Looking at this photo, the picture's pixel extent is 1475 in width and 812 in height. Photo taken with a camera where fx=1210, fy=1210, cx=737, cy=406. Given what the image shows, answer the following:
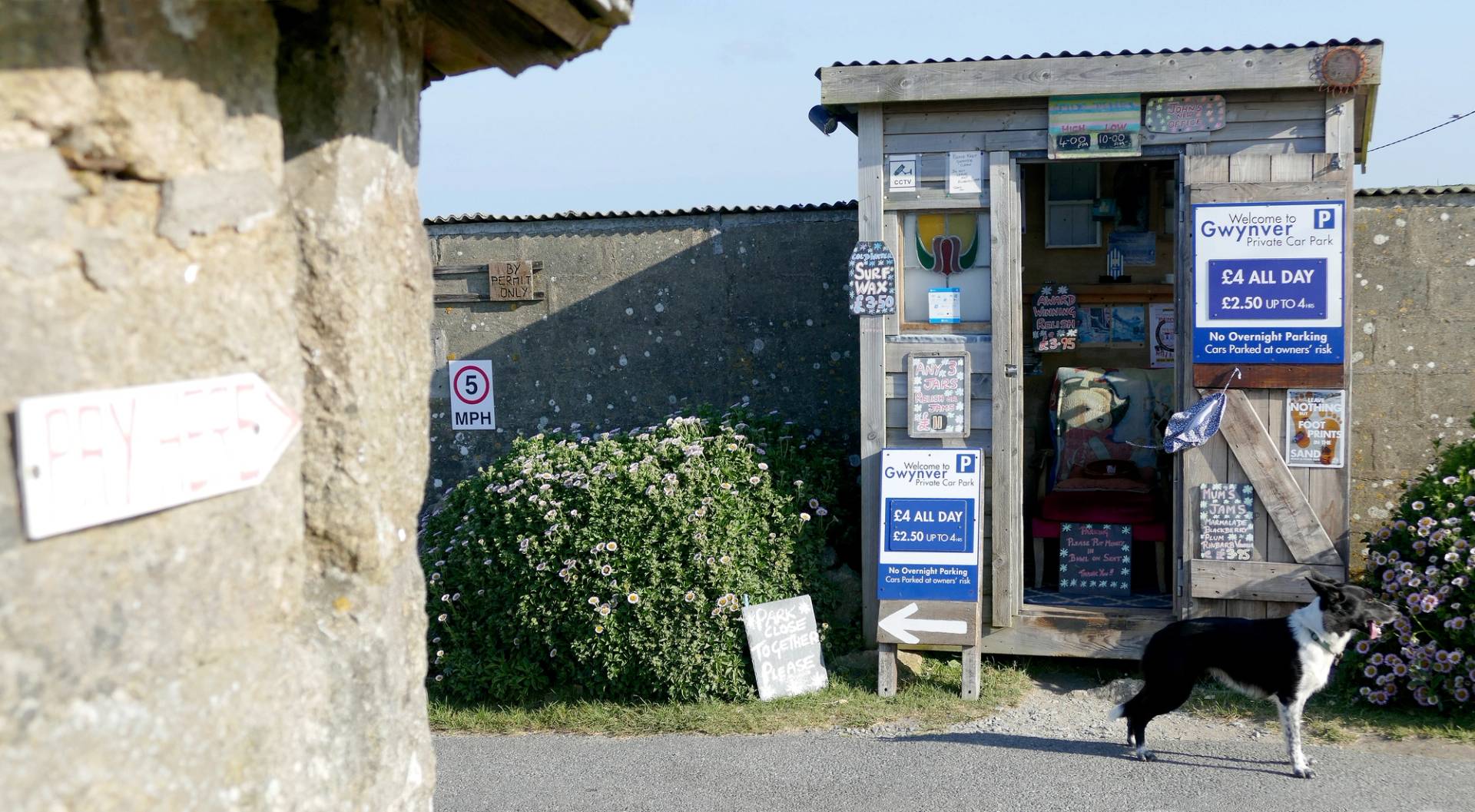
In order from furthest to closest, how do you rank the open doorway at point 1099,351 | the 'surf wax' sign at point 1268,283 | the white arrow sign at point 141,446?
the open doorway at point 1099,351
the 'surf wax' sign at point 1268,283
the white arrow sign at point 141,446

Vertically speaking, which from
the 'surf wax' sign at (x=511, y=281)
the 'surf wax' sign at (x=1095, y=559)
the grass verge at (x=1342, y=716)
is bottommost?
the grass verge at (x=1342, y=716)

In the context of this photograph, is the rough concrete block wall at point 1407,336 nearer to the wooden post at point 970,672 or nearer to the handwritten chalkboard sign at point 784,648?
the wooden post at point 970,672

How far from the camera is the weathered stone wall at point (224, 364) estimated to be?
6.11 feet

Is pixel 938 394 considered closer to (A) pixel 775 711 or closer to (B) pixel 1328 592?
(A) pixel 775 711

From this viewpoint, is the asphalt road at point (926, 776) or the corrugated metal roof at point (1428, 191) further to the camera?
the corrugated metal roof at point (1428, 191)

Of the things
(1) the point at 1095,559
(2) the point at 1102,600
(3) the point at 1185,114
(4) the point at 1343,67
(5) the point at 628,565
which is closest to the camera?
(4) the point at 1343,67

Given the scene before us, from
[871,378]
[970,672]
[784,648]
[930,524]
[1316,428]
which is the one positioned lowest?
[970,672]

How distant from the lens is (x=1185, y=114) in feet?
21.1

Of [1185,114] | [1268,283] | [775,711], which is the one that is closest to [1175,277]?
[1268,283]

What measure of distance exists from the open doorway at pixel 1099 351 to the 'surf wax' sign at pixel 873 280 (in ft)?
6.83

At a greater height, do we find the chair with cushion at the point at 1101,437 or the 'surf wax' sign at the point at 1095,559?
the chair with cushion at the point at 1101,437

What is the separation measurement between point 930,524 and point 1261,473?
1747mm

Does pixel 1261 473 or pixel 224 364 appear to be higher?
pixel 224 364

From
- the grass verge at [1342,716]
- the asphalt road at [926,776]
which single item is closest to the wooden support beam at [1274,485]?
the grass verge at [1342,716]
